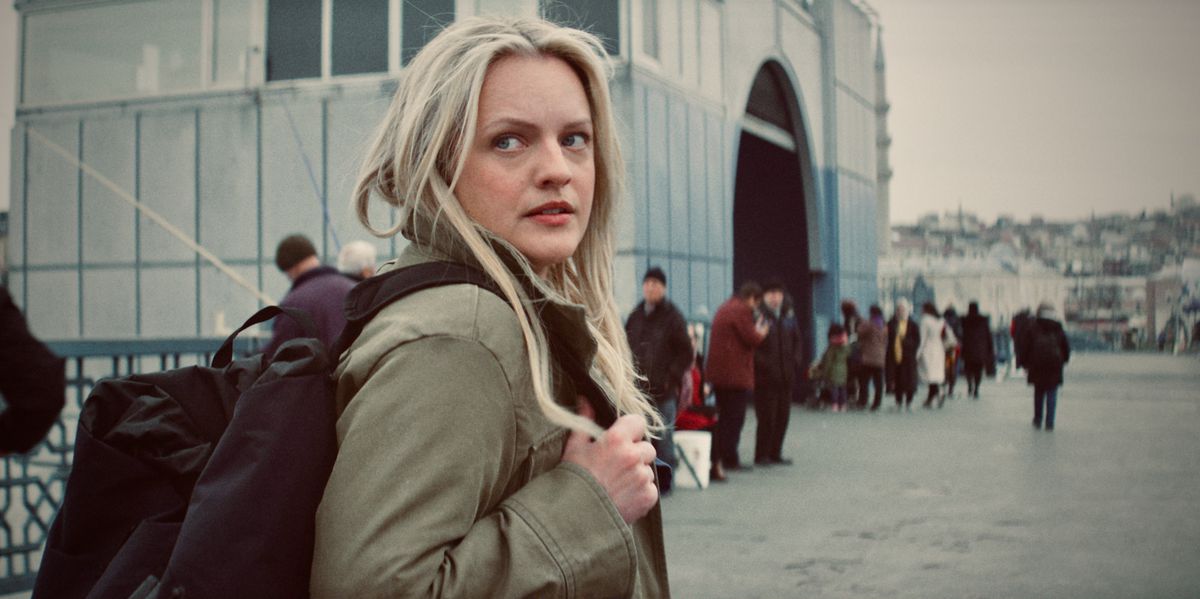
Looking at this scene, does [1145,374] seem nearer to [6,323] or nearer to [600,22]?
[600,22]

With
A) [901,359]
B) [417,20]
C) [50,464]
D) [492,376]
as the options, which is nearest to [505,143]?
[492,376]

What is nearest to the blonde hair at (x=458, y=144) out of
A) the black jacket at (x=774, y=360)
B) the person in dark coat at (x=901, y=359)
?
the black jacket at (x=774, y=360)

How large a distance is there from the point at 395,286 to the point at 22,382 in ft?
8.43

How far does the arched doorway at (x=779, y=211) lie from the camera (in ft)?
65.2

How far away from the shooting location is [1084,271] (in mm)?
22984

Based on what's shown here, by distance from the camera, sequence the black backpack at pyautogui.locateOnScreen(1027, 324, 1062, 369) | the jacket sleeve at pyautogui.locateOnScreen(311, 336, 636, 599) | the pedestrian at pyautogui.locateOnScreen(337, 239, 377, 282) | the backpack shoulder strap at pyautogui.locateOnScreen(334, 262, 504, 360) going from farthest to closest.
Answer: the black backpack at pyautogui.locateOnScreen(1027, 324, 1062, 369) < the pedestrian at pyautogui.locateOnScreen(337, 239, 377, 282) < the backpack shoulder strap at pyautogui.locateOnScreen(334, 262, 504, 360) < the jacket sleeve at pyautogui.locateOnScreen(311, 336, 636, 599)

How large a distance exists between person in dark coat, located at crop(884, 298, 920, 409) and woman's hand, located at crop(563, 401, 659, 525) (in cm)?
1608

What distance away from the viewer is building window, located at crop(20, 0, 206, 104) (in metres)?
13.5

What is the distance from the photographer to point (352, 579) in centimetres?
116

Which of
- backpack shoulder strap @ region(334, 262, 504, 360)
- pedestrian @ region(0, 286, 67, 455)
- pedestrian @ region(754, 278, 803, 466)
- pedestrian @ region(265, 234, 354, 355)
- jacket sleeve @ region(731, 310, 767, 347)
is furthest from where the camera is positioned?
pedestrian @ region(754, 278, 803, 466)

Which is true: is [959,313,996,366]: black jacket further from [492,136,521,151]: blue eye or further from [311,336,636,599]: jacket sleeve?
[311,336,636,599]: jacket sleeve

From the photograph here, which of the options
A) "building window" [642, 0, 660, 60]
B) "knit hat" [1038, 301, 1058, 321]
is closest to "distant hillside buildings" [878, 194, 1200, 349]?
"knit hat" [1038, 301, 1058, 321]

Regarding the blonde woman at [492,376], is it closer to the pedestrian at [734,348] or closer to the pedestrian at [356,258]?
the pedestrian at [356,258]

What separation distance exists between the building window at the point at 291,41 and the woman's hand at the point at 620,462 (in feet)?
41.6
